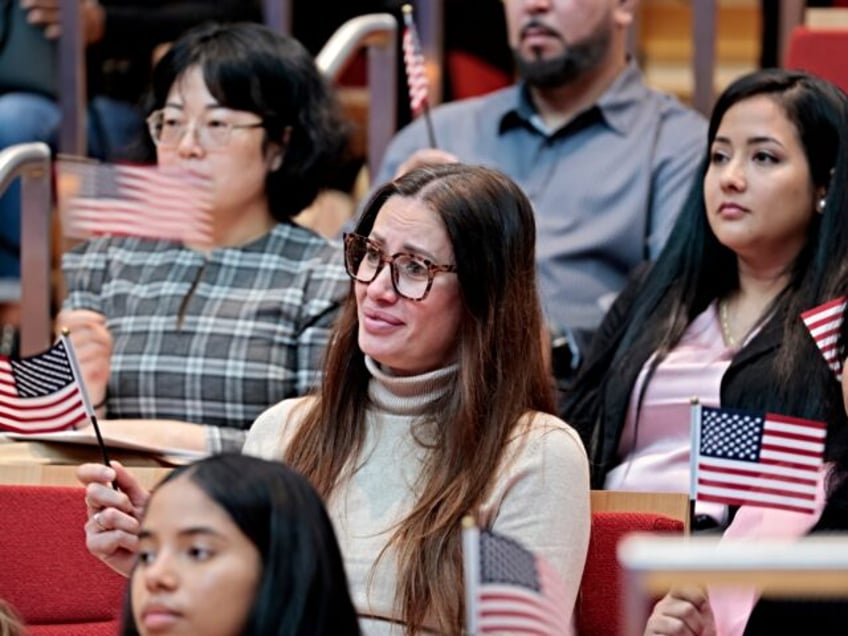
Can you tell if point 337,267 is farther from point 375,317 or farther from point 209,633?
point 209,633

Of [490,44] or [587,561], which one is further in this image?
[490,44]

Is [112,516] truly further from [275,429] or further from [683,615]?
[683,615]

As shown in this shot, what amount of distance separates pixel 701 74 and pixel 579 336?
0.95 m

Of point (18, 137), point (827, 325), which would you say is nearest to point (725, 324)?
point (827, 325)

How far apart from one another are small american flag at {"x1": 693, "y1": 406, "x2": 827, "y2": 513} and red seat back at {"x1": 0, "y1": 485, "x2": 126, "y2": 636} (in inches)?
35.0

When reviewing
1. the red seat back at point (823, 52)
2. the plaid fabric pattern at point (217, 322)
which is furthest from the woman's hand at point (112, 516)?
the red seat back at point (823, 52)

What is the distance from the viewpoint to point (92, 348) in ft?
11.8

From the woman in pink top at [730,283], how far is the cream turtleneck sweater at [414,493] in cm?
61

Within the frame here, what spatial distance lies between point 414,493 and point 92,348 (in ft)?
3.39

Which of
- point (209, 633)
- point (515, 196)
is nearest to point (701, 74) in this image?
point (515, 196)

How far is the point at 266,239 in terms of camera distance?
12.3 ft

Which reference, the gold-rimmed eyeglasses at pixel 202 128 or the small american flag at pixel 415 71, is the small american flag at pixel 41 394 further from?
the small american flag at pixel 415 71

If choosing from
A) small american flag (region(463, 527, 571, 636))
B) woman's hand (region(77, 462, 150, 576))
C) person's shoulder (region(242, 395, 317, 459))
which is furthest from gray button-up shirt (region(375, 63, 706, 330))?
small american flag (region(463, 527, 571, 636))

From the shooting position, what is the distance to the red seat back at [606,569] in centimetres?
284
